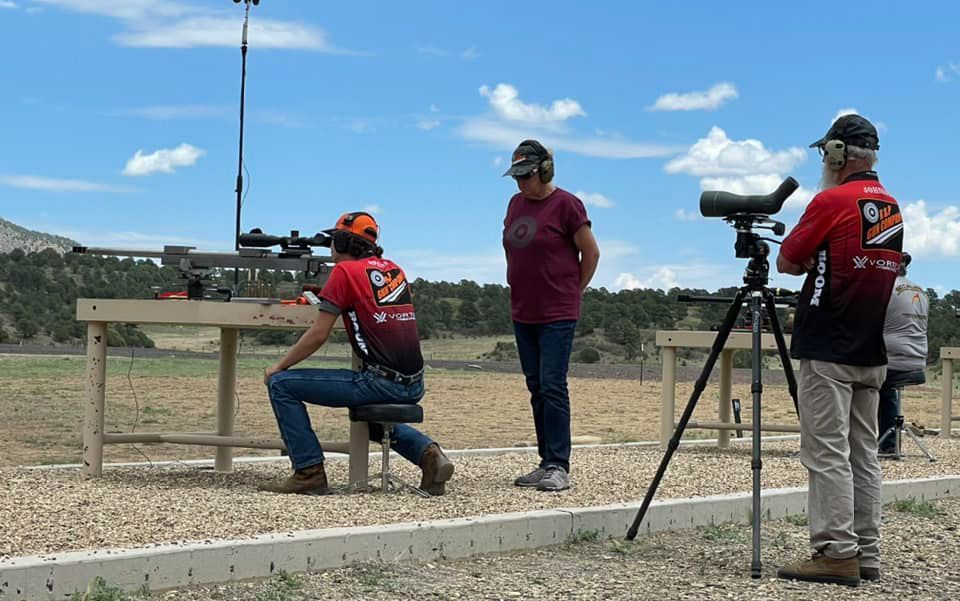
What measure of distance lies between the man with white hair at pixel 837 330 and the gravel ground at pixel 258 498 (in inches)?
68.4

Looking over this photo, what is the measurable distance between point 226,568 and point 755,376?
2.50 metres

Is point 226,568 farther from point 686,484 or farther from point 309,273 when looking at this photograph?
point 686,484

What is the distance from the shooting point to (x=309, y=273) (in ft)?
25.8

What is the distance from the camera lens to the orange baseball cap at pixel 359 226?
23.9ft

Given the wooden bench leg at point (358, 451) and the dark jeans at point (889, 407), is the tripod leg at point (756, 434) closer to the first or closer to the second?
the wooden bench leg at point (358, 451)

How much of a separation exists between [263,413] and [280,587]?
12313 mm

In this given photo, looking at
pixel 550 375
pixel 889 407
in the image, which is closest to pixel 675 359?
pixel 889 407

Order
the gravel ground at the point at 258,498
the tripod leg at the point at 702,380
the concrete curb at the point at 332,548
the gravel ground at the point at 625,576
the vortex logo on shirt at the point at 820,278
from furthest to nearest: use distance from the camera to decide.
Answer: the tripod leg at the point at 702,380, the vortex logo on shirt at the point at 820,278, the gravel ground at the point at 258,498, the gravel ground at the point at 625,576, the concrete curb at the point at 332,548

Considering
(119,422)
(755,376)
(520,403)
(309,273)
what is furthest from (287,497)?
(520,403)

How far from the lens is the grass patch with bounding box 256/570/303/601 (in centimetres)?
498

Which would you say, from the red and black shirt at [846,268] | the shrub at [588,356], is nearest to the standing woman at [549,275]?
the red and black shirt at [846,268]

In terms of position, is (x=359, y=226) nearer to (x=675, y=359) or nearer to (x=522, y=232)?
(x=522, y=232)

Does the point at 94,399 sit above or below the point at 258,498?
above

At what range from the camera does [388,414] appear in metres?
7.01
